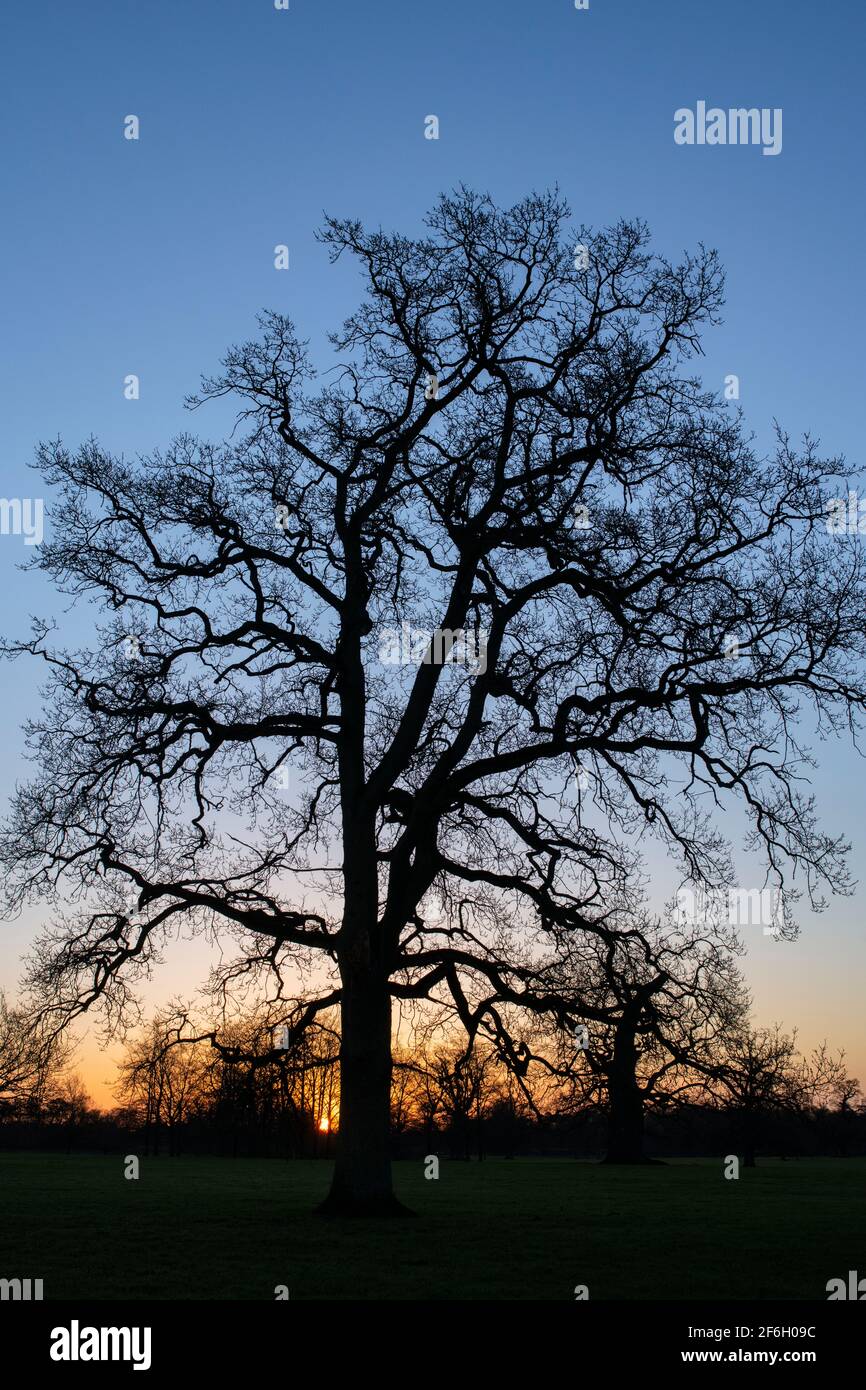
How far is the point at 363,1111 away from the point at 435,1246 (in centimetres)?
324

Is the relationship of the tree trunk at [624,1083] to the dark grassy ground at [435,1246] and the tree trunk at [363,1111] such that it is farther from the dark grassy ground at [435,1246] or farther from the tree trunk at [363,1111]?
the tree trunk at [363,1111]

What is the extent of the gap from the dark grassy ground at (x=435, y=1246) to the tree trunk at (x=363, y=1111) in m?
0.74

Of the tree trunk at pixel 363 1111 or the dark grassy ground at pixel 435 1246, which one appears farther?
the tree trunk at pixel 363 1111

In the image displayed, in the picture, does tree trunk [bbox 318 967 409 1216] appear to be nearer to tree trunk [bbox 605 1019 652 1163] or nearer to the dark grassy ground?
the dark grassy ground

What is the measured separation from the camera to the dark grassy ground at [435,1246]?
46.0ft

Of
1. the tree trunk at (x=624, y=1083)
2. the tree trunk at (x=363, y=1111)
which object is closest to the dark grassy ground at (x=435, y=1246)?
the tree trunk at (x=363, y=1111)

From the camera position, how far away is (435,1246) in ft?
57.5

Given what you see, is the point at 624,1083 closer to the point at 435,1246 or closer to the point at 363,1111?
the point at 435,1246

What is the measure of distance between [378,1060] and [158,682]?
728cm

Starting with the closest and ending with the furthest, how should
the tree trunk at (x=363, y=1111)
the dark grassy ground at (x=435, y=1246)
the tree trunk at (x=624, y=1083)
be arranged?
the dark grassy ground at (x=435, y=1246) < the tree trunk at (x=624, y=1083) < the tree trunk at (x=363, y=1111)

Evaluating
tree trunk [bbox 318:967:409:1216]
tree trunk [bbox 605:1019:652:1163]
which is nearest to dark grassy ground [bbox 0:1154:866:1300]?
tree trunk [bbox 318:967:409:1216]

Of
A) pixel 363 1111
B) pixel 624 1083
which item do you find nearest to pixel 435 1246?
pixel 363 1111

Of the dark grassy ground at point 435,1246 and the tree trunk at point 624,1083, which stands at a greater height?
the tree trunk at point 624,1083

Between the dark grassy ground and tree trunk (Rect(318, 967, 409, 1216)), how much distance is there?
74 cm
